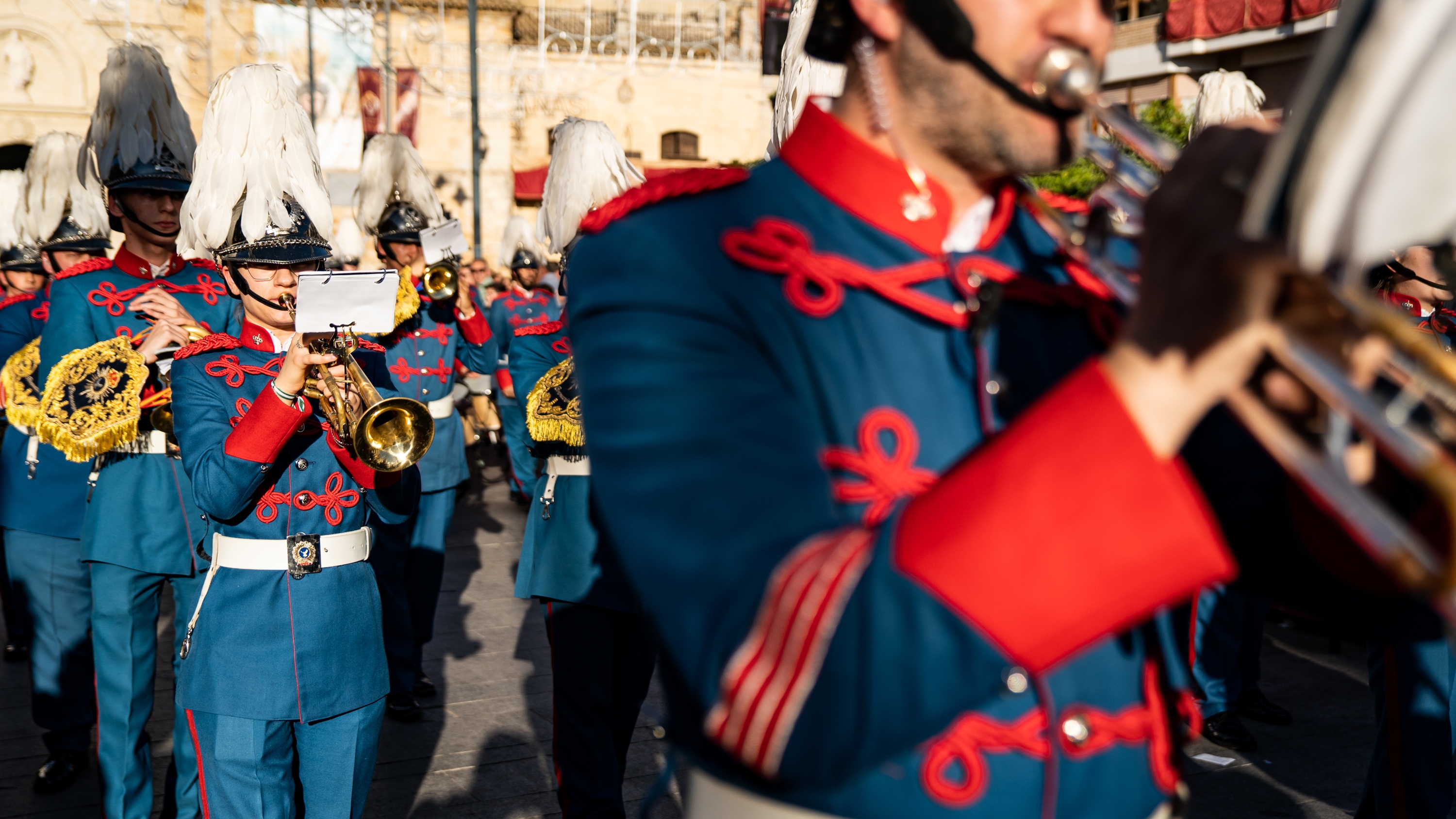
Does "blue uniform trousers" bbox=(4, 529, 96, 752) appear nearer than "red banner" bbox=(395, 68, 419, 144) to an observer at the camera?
Yes

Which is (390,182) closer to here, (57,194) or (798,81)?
(57,194)

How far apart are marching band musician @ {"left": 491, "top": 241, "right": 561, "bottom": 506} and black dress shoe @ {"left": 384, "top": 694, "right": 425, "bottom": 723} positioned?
4.00 feet

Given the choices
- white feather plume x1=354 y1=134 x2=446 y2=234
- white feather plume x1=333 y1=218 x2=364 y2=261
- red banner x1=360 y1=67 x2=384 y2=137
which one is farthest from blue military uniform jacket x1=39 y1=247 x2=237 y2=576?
red banner x1=360 y1=67 x2=384 y2=137

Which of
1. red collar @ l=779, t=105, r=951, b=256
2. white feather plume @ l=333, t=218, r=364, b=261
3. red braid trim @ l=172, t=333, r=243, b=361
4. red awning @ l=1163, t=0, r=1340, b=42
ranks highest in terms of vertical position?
red awning @ l=1163, t=0, r=1340, b=42

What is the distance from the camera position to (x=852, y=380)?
1.27 metres

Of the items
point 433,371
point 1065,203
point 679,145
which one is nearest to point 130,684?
point 433,371

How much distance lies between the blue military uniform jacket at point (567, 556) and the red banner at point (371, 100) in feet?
76.4

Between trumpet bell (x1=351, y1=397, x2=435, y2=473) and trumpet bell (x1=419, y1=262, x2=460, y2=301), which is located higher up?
trumpet bell (x1=351, y1=397, x2=435, y2=473)

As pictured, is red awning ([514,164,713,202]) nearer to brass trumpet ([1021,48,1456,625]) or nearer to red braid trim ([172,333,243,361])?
red braid trim ([172,333,243,361])

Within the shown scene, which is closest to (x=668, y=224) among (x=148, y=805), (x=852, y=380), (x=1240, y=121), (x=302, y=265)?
(x=852, y=380)

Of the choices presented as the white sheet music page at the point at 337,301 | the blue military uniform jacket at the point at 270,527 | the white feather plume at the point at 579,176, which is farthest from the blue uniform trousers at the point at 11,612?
the white sheet music page at the point at 337,301

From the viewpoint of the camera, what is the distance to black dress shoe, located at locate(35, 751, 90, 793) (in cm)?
504

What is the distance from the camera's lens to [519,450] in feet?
24.2

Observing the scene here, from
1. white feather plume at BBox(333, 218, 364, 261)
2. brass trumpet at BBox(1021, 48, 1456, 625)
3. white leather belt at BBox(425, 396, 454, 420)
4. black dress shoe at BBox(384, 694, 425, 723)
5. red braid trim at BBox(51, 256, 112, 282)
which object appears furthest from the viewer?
white feather plume at BBox(333, 218, 364, 261)
